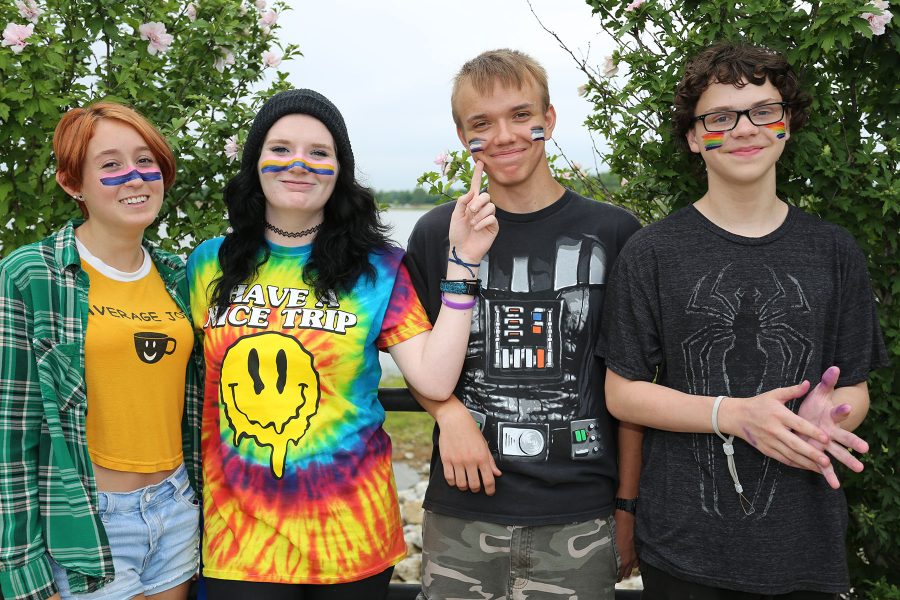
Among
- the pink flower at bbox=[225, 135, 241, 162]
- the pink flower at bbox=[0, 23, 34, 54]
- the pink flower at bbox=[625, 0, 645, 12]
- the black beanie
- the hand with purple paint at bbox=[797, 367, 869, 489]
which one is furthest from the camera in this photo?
the pink flower at bbox=[225, 135, 241, 162]

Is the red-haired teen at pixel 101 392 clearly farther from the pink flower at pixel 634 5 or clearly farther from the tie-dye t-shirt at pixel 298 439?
the pink flower at pixel 634 5

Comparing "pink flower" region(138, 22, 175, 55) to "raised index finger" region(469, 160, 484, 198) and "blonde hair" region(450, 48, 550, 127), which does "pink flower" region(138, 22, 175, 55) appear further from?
"raised index finger" region(469, 160, 484, 198)

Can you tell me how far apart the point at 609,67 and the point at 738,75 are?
33.0 inches

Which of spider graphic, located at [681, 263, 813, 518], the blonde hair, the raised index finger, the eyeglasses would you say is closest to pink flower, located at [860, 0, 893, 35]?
the eyeglasses

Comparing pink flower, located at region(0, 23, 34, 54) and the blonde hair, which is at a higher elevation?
pink flower, located at region(0, 23, 34, 54)

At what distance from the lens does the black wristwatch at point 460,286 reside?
240 centimetres

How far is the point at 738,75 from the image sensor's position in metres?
2.35

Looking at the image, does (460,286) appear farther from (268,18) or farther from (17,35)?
(17,35)

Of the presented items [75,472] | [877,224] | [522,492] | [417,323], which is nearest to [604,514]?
[522,492]

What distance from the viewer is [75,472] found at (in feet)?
7.21

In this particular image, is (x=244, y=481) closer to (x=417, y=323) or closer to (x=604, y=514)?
(x=417, y=323)

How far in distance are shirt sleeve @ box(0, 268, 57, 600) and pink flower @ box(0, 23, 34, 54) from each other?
128 cm

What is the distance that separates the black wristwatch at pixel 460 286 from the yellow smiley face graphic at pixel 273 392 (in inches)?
18.1

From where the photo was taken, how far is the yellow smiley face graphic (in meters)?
2.35
